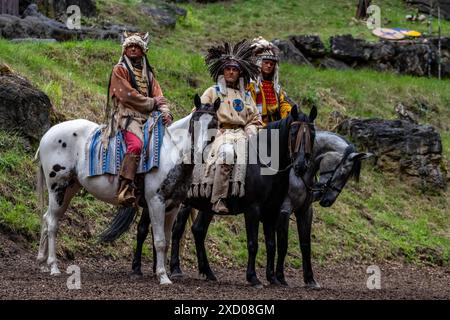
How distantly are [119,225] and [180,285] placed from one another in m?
1.72

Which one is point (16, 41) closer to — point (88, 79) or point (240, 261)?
point (88, 79)

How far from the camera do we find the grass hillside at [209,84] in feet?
45.2

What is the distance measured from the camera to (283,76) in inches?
901

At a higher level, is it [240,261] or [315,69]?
[315,69]

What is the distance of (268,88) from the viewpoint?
12.3m

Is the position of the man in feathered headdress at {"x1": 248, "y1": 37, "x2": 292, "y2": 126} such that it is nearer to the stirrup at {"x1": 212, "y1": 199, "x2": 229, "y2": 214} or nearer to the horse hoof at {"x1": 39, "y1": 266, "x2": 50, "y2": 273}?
the stirrup at {"x1": 212, "y1": 199, "x2": 229, "y2": 214}

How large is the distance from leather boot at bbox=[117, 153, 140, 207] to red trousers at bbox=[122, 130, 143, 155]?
6 centimetres

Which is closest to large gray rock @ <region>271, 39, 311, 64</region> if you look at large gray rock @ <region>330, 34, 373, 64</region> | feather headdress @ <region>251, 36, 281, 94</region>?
large gray rock @ <region>330, 34, 373, 64</region>

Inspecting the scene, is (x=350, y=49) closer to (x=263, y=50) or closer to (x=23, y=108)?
(x=23, y=108)

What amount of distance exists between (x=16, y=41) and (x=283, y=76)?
669 centimetres

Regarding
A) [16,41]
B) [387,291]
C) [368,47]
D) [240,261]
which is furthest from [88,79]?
[368,47]

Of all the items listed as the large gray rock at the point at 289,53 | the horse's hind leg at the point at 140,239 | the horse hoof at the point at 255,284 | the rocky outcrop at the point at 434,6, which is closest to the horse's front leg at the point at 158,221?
the horse's hind leg at the point at 140,239

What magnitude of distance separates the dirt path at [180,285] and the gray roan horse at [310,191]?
0.37 meters

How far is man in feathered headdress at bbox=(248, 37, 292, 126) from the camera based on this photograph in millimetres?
12164
